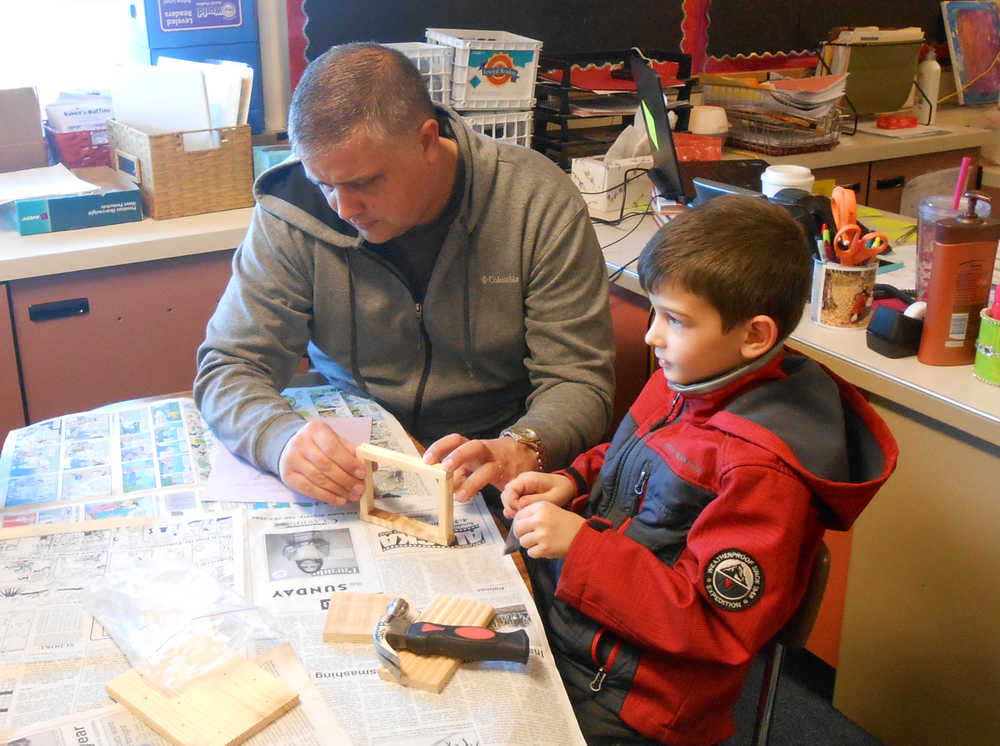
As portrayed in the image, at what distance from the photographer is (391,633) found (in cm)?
96

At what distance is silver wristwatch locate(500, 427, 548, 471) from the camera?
1408mm

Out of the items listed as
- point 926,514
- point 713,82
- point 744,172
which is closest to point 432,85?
point 744,172

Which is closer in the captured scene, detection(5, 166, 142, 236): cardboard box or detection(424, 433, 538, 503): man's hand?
detection(424, 433, 538, 503): man's hand

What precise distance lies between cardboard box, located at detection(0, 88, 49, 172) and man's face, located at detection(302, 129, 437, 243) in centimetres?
130

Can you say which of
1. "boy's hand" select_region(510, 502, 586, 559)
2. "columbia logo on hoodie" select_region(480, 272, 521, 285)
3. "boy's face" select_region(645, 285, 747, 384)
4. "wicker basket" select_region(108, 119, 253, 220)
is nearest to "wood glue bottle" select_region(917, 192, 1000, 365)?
"boy's face" select_region(645, 285, 747, 384)

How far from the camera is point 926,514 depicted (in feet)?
5.29

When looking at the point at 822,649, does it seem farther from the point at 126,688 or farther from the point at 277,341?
the point at 126,688

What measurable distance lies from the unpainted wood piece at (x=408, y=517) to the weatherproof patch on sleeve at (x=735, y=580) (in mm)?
323

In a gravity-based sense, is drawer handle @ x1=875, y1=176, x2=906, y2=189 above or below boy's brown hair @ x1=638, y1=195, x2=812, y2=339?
below

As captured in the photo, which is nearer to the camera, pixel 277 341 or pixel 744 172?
pixel 277 341

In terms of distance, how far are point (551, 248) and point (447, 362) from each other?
0.27m

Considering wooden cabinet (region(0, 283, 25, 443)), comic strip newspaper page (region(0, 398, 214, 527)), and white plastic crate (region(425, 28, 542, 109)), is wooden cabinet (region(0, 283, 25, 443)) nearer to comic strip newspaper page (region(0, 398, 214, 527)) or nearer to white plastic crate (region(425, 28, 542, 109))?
comic strip newspaper page (region(0, 398, 214, 527))

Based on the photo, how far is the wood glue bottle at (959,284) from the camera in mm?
1487

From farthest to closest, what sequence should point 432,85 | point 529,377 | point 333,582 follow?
point 432,85 → point 529,377 → point 333,582
